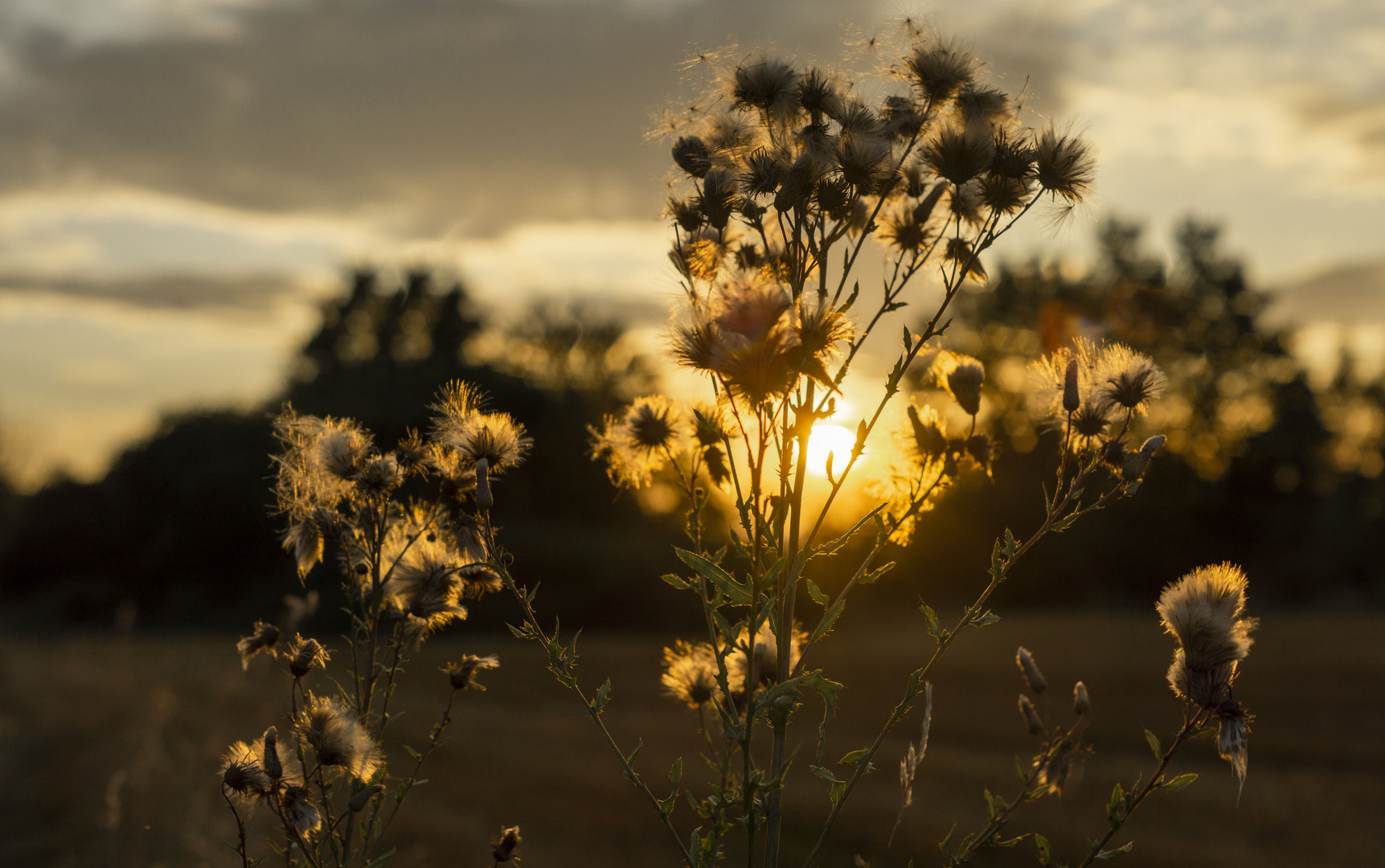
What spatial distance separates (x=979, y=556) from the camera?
3120 centimetres

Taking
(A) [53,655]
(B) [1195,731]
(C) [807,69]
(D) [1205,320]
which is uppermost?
(D) [1205,320]

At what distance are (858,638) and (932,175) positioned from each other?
25.3 metres

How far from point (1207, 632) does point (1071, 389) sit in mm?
803

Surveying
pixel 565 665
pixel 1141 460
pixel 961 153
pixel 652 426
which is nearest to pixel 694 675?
pixel 565 665

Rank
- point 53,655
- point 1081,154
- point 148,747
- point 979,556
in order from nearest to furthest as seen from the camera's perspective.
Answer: point 1081,154, point 148,747, point 53,655, point 979,556

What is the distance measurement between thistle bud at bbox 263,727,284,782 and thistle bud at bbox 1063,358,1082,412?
2.53 metres

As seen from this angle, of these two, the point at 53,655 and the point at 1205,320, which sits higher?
the point at 1205,320

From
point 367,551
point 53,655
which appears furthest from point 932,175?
point 53,655

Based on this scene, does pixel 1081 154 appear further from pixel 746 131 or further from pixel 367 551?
pixel 367 551

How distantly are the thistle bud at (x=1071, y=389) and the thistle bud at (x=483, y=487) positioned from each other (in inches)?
70.7

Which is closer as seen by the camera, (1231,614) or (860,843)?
(1231,614)

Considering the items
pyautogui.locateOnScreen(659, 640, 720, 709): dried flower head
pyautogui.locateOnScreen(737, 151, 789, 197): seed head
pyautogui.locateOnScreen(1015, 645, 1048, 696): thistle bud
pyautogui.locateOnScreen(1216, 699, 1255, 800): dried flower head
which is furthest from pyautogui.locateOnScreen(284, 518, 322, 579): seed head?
pyautogui.locateOnScreen(1216, 699, 1255, 800): dried flower head

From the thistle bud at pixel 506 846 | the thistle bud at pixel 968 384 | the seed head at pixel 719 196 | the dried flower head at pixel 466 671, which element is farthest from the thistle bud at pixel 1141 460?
the thistle bud at pixel 506 846

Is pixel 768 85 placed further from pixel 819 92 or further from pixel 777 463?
pixel 777 463
